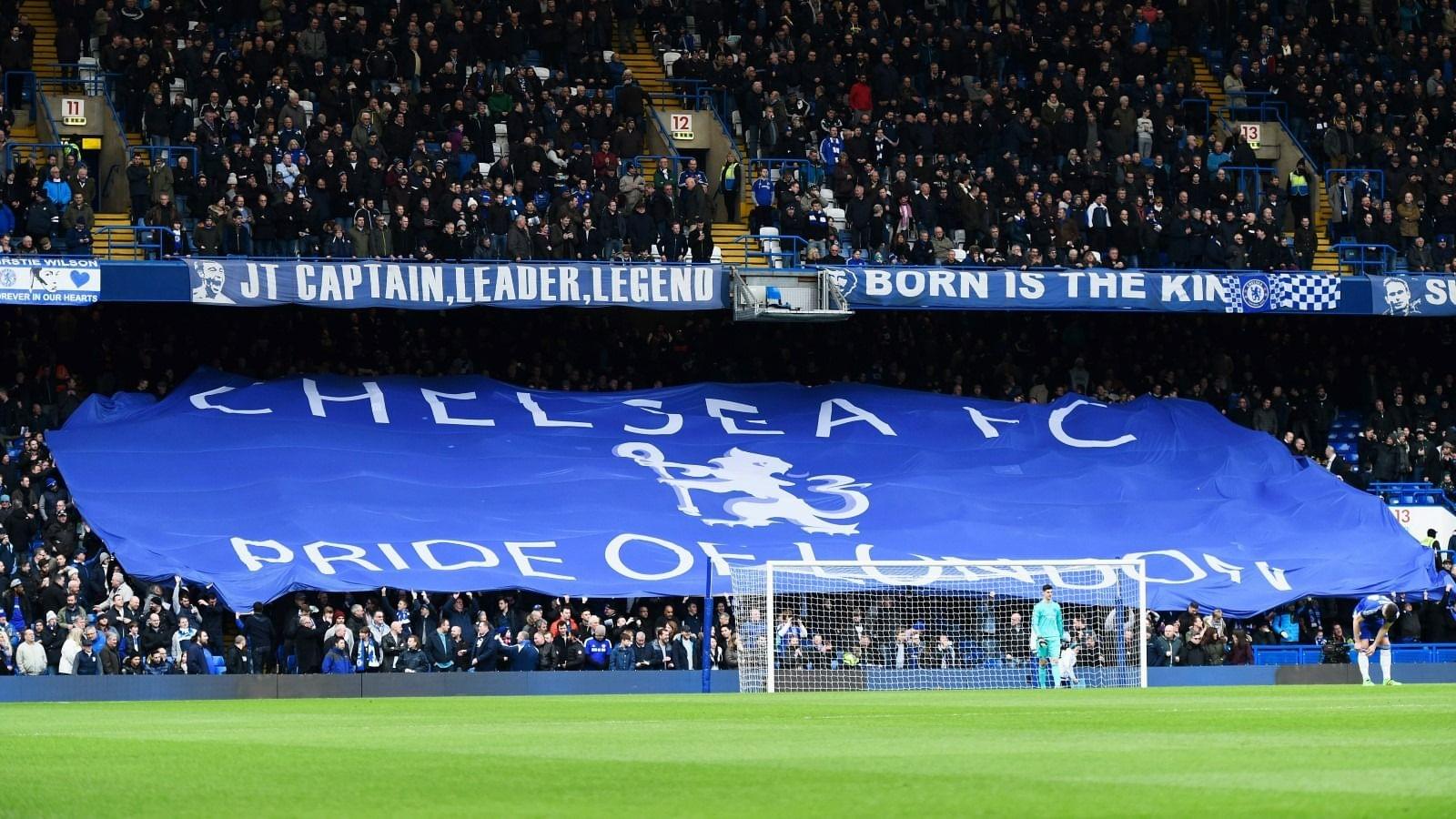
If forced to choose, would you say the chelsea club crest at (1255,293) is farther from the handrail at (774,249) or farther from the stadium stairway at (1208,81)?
the handrail at (774,249)

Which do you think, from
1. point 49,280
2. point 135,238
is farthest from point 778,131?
point 49,280

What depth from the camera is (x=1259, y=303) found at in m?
37.6

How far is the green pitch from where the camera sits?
8.88 meters

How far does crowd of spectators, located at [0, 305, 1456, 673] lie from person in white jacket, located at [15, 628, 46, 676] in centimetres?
4

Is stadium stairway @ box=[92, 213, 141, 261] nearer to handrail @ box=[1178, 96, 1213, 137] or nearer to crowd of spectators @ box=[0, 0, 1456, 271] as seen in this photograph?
crowd of spectators @ box=[0, 0, 1456, 271]

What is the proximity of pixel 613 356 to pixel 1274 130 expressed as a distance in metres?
13.7

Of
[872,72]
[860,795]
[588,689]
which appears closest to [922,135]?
[872,72]

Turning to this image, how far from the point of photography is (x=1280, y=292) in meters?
37.7

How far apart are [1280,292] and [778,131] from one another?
8883 mm

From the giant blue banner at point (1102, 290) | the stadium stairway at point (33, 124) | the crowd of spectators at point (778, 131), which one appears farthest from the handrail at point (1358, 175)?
the stadium stairway at point (33, 124)

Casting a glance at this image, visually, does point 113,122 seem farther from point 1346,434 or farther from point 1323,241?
point 1346,434

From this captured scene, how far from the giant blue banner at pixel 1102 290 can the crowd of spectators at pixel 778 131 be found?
62 cm

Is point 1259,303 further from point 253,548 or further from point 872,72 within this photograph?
point 253,548

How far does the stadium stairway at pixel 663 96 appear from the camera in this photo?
37562mm
